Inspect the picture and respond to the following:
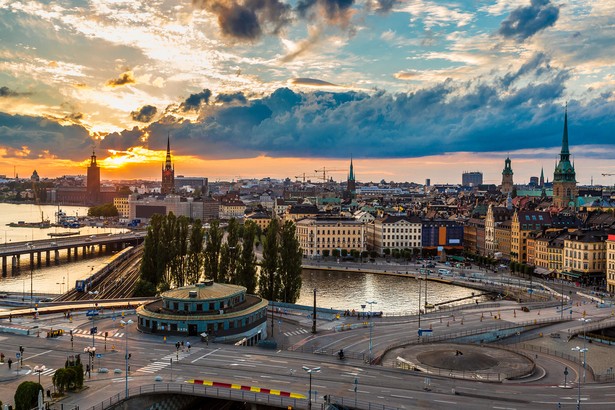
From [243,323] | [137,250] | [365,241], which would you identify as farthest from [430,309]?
[137,250]

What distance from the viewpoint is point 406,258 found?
130000mm

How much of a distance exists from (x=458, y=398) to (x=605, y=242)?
70.9m

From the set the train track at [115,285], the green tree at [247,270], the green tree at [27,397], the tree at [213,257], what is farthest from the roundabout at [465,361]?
the train track at [115,285]

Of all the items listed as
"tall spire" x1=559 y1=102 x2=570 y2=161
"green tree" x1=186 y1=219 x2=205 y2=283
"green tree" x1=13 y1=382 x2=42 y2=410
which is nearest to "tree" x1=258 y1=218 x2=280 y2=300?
"green tree" x1=186 y1=219 x2=205 y2=283

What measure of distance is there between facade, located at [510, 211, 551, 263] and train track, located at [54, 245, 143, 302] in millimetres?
72322

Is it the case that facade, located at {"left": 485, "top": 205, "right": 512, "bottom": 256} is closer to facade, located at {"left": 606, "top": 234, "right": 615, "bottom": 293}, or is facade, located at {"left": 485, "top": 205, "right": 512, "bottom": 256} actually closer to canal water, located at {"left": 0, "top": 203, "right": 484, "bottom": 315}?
canal water, located at {"left": 0, "top": 203, "right": 484, "bottom": 315}

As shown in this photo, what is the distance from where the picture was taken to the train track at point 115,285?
3285 inches

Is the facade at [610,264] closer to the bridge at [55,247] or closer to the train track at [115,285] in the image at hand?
the train track at [115,285]

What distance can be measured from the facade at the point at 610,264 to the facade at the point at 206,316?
2357 inches

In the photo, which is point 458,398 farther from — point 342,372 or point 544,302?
point 544,302

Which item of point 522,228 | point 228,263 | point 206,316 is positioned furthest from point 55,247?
point 522,228

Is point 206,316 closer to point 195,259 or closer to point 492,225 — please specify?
point 195,259

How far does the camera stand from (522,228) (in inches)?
4695

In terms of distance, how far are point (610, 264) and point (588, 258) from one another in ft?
16.2
